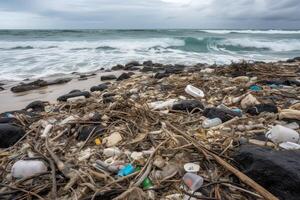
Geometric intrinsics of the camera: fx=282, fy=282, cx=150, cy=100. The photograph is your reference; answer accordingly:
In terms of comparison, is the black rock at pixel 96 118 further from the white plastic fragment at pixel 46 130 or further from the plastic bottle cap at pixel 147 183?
the plastic bottle cap at pixel 147 183

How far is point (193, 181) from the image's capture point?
2260 mm

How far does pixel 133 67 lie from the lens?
37.7ft

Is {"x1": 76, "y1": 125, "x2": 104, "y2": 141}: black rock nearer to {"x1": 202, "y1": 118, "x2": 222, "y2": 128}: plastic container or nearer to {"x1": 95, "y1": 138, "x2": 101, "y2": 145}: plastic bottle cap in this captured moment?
Answer: {"x1": 95, "y1": 138, "x2": 101, "y2": 145}: plastic bottle cap

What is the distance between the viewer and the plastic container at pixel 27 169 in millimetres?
2590

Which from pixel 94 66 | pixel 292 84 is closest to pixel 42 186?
pixel 292 84

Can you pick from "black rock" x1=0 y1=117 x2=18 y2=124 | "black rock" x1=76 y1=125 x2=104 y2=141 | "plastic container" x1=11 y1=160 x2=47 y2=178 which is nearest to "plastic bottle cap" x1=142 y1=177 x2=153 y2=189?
"plastic container" x1=11 y1=160 x2=47 y2=178

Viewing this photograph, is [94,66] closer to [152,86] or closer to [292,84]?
[152,86]

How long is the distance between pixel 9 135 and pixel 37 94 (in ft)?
13.6

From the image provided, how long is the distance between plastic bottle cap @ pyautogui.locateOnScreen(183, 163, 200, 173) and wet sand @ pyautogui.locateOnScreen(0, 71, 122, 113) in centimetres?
433

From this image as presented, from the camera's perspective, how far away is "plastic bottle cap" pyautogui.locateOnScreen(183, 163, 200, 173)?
7.97 feet

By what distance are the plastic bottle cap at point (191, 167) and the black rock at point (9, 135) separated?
2.12 metres

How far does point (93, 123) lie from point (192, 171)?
1.66m

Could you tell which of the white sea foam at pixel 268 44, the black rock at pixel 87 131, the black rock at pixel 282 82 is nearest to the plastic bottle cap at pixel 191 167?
the black rock at pixel 87 131

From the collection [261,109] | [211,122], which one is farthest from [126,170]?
[261,109]
